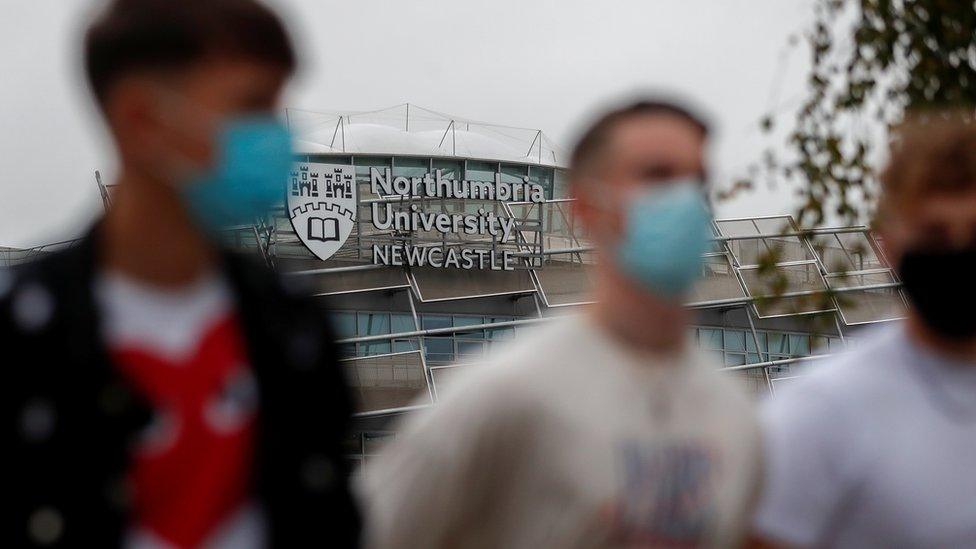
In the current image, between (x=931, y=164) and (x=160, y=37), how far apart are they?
1.57 m

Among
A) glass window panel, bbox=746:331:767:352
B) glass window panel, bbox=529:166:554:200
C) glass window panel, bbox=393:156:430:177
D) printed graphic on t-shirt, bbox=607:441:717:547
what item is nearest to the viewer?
printed graphic on t-shirt, bbox=607:441:717:547

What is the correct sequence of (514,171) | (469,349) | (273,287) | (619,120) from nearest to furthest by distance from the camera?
Result: (273,287)
(619,120)
(469,349)
(514,171)

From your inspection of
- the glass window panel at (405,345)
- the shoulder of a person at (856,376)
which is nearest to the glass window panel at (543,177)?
the glass window panel at (405,345)

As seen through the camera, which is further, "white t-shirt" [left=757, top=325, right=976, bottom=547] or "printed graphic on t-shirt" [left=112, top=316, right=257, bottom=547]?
"white t-shirt" [left=757, top=325, right=976, bottom=547]

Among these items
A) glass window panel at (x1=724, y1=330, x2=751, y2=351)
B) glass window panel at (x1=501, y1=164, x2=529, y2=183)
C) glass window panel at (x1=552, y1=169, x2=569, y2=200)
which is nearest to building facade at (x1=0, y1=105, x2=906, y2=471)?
glass window panel at (x1=724, y1=330, x2=751, y2=351)

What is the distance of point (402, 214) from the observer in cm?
3344

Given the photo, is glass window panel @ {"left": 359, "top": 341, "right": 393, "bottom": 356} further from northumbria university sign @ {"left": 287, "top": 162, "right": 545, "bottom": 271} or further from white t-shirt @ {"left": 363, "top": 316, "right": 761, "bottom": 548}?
white t-shirt @ {"left": 363, "top": 316, "right": 761, "bottom": 548}

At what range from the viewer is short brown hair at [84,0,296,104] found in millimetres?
1862

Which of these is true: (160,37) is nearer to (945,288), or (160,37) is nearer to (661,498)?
(661,498)

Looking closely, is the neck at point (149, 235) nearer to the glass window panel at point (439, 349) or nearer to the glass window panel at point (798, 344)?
the glass window panel at point (439, 349)

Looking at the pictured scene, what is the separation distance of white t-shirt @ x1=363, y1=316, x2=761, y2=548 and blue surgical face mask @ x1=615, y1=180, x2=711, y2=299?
0.44 ft

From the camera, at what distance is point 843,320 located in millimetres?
32438

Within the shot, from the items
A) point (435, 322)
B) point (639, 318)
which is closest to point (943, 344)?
point (639, 318)

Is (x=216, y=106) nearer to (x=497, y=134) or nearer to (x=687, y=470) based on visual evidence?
(x=687, y=470)
